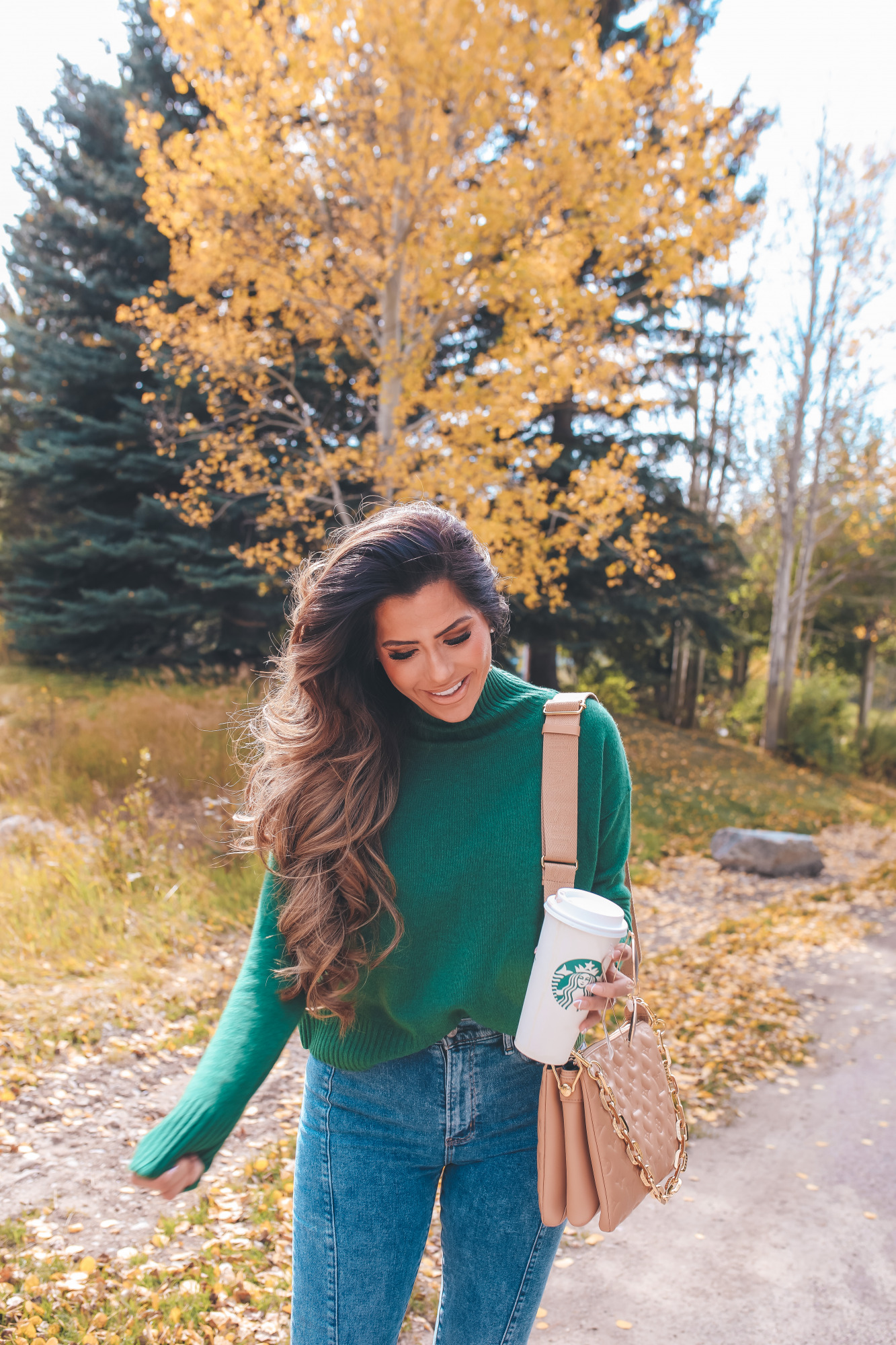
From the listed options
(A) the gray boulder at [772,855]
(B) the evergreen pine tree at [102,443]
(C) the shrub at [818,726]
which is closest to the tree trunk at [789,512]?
(C) the shrub at [818,726]

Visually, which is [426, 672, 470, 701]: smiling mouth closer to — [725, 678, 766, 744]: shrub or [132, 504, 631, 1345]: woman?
[132, 504, 631, 1345]: woman

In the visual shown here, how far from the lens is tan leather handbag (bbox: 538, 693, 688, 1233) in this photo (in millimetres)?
1308

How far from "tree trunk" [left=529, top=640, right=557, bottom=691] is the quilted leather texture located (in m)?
11.4

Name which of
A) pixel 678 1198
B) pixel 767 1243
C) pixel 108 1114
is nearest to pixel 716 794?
pixel 678 1198

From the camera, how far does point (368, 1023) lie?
149 cm

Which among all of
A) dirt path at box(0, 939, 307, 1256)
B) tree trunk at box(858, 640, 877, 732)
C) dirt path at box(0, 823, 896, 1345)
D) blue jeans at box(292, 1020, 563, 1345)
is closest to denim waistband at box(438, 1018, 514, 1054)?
blue jeans at box(292, 1020, 563, 1345)

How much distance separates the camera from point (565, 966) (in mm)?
1278

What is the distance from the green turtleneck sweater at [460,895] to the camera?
144 centimetres

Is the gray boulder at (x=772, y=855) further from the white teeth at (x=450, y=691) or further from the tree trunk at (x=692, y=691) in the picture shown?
the tree trunk at (x=692, y=691)

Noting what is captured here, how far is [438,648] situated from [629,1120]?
0.88 m

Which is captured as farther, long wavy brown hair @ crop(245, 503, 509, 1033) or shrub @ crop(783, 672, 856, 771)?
shrub @ crop(783, 672, 856, 771)

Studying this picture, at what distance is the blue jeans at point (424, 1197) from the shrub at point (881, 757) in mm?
18457

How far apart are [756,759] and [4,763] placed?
12860mm

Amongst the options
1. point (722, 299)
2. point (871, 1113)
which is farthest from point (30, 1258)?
A: point (722, 299)
